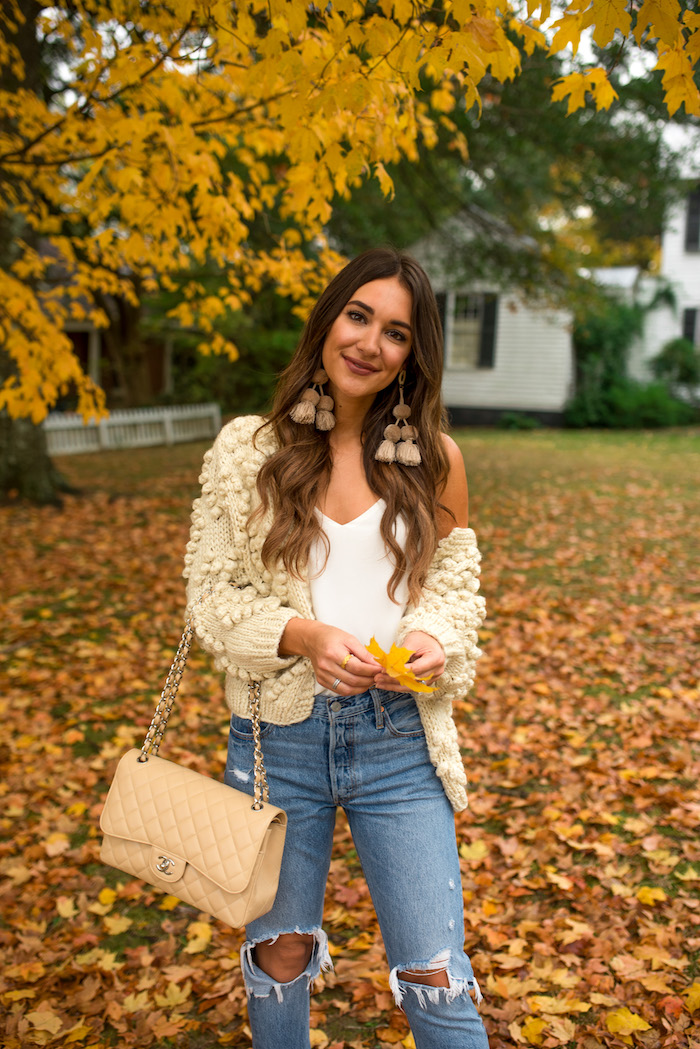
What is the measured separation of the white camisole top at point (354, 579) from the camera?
6.77ft

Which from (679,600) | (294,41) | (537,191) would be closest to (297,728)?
(294,41)

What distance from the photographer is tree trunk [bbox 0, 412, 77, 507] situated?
32.9 ft

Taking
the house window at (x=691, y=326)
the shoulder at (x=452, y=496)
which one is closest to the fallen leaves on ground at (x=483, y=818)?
the shoulder at (x=452, y=496)

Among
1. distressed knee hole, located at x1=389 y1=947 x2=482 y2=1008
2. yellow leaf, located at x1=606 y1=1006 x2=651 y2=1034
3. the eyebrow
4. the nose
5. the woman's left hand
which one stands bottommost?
yellow leaf, located at x1=606 y1=1006 x2=651 y2=1034

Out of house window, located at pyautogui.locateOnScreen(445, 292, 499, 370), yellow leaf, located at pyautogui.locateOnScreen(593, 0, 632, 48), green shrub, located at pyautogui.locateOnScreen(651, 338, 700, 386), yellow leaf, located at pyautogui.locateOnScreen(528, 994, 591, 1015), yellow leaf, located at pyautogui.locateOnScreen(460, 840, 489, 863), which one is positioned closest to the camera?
yellow leaf, located at pyautogui.locateOnScreen(593, 0, 632, 48)

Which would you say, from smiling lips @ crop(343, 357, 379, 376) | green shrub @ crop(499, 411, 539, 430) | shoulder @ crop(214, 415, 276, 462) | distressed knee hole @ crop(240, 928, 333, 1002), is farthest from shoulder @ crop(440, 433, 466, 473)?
green shrub @ crop(499, 411, 539, 430)

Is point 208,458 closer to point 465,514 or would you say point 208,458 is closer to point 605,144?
point 465,514

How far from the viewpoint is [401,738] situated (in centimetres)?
200

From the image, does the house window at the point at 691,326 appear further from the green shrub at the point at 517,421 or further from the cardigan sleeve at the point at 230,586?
the cardigan sleeve at the point at 230,586

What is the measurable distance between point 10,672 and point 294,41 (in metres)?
4.42

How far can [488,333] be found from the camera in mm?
21375

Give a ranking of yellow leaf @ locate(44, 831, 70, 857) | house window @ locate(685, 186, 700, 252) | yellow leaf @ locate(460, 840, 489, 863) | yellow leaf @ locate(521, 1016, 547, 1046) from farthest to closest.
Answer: house window @ locate(685, 186, 700, 252) → yellow leaf @ locate(44, 831, 70, 857) → yellow leaf @ locate(460, 840, 489, 863) → yellow leaf @ locate(521, 1016, 547, 1046)

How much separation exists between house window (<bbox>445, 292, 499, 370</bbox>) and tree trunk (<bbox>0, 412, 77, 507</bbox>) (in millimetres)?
13309

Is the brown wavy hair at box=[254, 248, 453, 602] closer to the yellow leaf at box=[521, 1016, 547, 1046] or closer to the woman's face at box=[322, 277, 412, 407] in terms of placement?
the woman's face at box=[322, 277, 412, 407]
